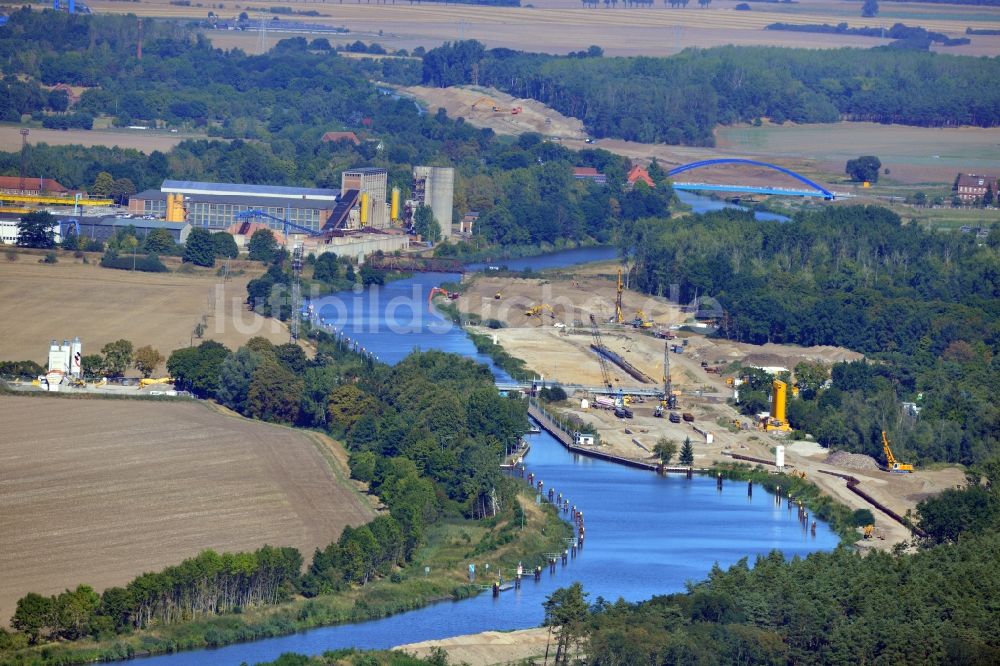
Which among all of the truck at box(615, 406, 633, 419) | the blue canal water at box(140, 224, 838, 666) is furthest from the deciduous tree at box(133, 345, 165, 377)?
the truck at box(615, 406, 633, 419)

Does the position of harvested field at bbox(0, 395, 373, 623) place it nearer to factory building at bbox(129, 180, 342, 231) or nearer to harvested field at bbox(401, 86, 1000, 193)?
factory building at bbox(129, 180, 342, 231)

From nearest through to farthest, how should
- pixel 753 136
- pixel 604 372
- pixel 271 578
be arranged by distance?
pixel 271 578, pixel 604 372, pixel 753 136

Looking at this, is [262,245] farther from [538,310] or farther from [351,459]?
[351,459]

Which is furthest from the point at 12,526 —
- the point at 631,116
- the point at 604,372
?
the point at 631,116

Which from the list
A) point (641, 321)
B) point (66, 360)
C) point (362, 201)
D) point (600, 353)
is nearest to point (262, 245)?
point (362, 201)

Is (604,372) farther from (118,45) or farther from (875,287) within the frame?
(118,45)
